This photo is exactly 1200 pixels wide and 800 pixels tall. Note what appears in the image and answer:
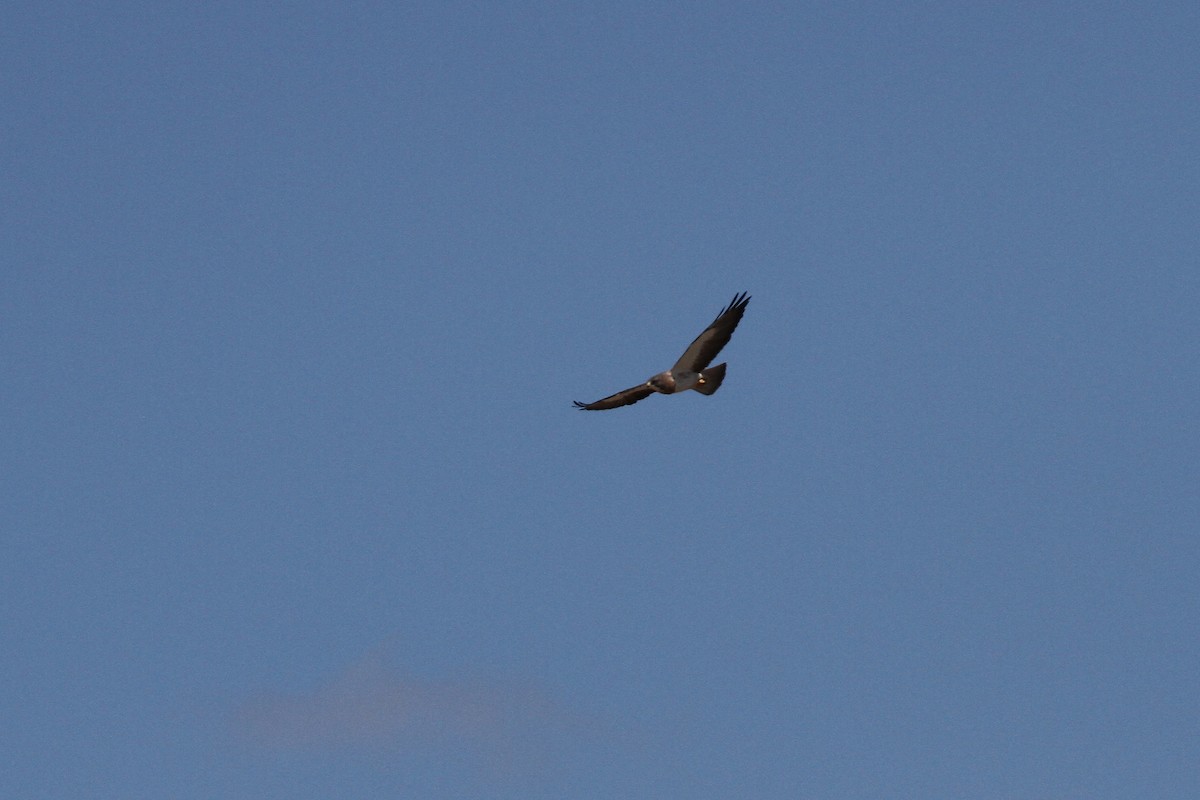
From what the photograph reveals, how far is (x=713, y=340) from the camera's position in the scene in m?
88.9

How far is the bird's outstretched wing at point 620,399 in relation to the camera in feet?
300

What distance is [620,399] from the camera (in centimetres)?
9194

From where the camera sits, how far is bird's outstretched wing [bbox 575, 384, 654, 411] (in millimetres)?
91375

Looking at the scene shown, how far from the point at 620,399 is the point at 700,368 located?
3.28 meters

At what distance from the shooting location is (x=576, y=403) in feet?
304

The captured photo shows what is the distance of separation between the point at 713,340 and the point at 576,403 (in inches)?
229

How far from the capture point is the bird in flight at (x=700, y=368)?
291 ft

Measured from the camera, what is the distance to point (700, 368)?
89875 mm

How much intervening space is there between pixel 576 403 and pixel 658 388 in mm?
3117

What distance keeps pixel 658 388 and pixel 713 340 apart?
284 cm

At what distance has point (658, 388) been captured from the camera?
9081 centimetres

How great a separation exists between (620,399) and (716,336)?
4.60m

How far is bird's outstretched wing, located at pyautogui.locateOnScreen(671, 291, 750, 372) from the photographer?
8862cm

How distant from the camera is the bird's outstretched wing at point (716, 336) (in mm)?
88625
